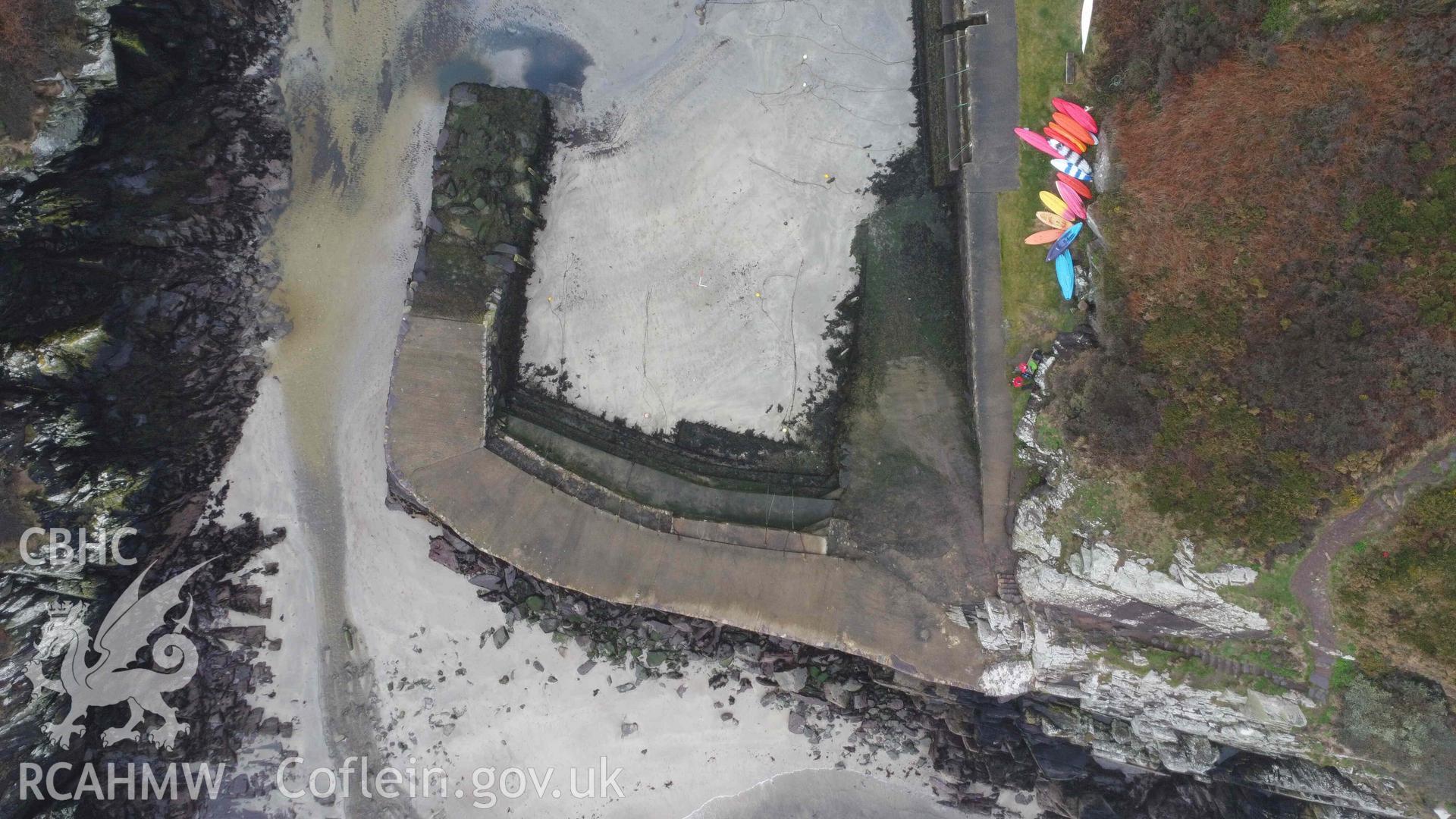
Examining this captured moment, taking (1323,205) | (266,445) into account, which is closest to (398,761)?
(266,445)

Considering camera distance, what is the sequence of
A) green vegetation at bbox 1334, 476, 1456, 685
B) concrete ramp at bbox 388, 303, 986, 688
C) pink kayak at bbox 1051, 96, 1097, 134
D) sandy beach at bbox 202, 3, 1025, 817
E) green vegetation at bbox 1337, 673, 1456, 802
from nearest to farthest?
green vegetation at bbox 1334, 476, 1456, 685 → green vegetation at bbox 1337, 673, 1456, 802 → pink kayak at bbox 1051, 96, 1097, 134 → concrete ramp at bbox 388, 303, 986, 688 → sandy beach at bbox 202, 3, 1025, 817

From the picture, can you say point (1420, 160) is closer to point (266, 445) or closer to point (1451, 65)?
point (1451, 65)

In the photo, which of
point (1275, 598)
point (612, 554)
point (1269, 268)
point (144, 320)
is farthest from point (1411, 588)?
point (144, 320)

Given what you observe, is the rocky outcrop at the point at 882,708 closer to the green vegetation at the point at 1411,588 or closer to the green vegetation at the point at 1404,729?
the green vegetation at the point at 1404,729

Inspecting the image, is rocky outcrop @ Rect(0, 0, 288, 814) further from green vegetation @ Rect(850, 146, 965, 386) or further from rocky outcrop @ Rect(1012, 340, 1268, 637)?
rocky outcrop @ Rect(1012, 340, 1268, 637)

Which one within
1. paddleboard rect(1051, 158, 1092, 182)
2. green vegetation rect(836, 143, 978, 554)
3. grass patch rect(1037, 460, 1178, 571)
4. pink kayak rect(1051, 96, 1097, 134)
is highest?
pink kayak rect(1051, 96, 1097, 134)

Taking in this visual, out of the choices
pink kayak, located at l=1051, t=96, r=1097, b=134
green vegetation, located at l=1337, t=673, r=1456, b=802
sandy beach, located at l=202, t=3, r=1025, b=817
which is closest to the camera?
green vegetation, located at l=1337, t=673, r=1456, b=802

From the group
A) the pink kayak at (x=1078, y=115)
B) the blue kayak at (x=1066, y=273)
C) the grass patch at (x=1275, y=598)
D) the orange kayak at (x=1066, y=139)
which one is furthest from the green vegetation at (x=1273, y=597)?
the pink kayak at (x=1078, y=115)

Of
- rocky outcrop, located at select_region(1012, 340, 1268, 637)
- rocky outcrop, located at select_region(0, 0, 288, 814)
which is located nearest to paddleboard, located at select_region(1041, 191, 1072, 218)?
rocky outcrop, located at select_region(1012, 340, 1268, 637)
